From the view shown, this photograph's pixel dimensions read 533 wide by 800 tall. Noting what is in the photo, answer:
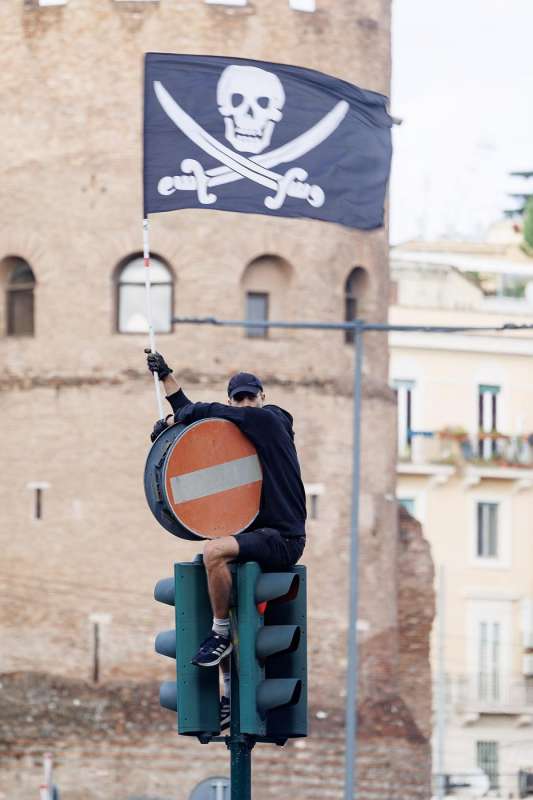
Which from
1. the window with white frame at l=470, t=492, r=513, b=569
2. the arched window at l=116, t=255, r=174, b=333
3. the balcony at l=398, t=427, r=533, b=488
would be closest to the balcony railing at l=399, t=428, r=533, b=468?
the balcony at l=398, t=427, r=533, b=488

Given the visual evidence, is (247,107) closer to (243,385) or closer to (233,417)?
(243,385)

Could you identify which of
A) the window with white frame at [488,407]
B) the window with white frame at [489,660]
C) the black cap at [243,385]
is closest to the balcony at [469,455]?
the window with white frame at [488,407]

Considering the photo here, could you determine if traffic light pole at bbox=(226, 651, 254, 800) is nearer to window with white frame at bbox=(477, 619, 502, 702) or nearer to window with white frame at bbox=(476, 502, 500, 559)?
window with white frame at bbox=(477, 619, 502, 702)

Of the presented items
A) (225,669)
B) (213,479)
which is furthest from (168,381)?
(225,669)

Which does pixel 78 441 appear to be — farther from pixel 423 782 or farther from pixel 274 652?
pixel 274 652

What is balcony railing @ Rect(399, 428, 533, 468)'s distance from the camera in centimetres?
6475

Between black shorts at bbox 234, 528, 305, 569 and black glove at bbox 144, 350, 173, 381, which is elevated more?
black glove at bbox 144, 350, 173, 381

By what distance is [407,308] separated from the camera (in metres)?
66.1

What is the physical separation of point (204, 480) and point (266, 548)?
39 cm

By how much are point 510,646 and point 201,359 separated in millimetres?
26634

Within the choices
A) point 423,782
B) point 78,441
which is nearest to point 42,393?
point 78,441

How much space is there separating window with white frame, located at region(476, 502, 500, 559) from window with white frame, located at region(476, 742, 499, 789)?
4.98m

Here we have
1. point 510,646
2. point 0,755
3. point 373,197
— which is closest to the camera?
point 373,197

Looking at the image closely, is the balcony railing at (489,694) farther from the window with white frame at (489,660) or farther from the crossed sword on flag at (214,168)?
the crossed sword on flag at (214,168)
